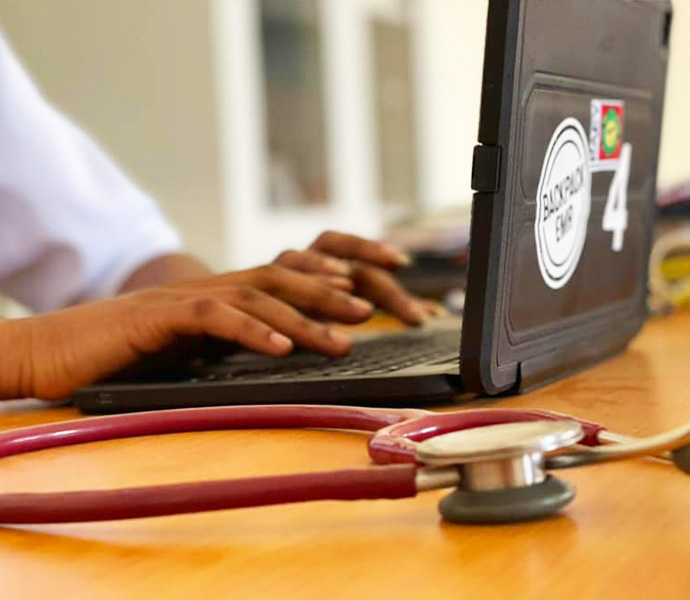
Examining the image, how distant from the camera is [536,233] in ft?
1.81

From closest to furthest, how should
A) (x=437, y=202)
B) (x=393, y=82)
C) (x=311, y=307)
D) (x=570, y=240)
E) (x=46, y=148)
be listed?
(x=570, y=240)
(x=311, y=307)
(x=46, y=148)
(x=393, y=82)
(x=437, y=202)

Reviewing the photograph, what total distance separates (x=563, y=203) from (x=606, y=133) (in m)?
0.09

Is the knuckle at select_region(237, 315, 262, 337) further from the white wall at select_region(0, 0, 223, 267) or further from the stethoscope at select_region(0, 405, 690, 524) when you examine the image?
the white wall at select_region(0, 0, 223, 267)

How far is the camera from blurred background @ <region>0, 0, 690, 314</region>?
2305 millimetres

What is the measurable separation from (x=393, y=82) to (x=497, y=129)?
310 centimetres

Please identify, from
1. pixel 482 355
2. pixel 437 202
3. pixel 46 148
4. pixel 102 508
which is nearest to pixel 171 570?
pixel 102 508

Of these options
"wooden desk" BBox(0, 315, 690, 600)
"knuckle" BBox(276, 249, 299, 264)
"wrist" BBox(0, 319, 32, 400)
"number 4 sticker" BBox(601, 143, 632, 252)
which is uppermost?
"number 4 sticker" BBox(601, 143, 632, 252)

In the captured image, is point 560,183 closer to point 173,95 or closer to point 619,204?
point 619,204

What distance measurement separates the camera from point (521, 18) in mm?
511

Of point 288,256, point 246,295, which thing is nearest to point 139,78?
point 288,256

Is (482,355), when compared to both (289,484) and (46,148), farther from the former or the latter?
(46,148)

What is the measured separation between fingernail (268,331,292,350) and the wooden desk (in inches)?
8.2

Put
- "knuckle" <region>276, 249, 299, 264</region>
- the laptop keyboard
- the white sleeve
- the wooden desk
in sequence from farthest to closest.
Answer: the white sleeve < "knuckle" <region>276, 249, 299, 264</region> < the laptop keyboard < the wooden desk

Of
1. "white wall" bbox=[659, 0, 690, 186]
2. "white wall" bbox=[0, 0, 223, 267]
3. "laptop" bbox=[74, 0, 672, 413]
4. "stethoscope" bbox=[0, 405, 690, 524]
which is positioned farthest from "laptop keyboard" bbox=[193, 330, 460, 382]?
"white wall" bbox=[659, 0, 690, 186]
